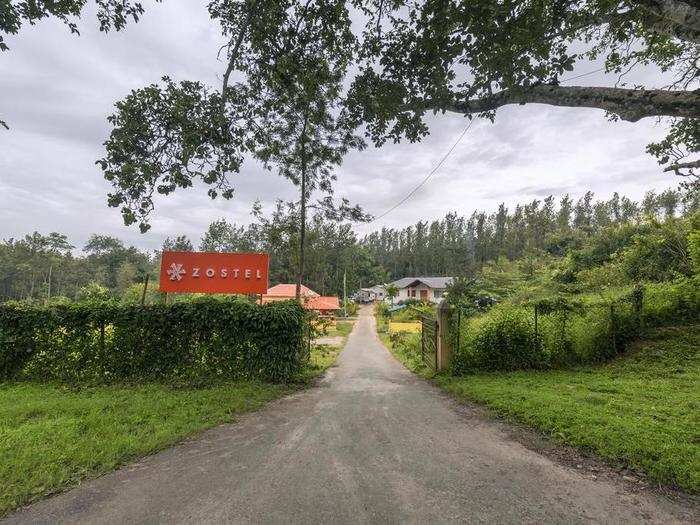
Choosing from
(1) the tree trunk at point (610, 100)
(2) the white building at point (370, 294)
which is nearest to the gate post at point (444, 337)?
(1) the tree trunk at point (610, 100)

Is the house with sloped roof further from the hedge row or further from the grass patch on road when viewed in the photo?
the grass patch on road

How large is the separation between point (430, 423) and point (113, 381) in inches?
276

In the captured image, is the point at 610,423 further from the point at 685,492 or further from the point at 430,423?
the point at 430,423

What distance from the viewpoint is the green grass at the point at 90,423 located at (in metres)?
3.56

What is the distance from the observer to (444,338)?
9.17m

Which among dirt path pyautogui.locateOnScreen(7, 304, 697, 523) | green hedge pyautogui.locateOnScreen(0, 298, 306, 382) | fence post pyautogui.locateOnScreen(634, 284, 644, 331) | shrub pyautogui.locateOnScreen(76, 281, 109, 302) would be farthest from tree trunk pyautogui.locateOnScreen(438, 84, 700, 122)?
shrub pyautogui.locateOnScreen(76, 281, 109, 302)

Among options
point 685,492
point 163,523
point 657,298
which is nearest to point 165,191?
point 163,523

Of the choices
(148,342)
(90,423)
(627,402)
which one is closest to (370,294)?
(148,342)

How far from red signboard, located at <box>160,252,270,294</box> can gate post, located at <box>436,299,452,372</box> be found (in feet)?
15.9

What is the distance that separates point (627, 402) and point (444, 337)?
4.07m

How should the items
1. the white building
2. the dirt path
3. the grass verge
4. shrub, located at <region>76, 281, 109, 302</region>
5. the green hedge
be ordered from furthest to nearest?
the white building, shrub, located at <region>76, 281, 109, 302</region>, the green hedge, the grass verge, the dirt path

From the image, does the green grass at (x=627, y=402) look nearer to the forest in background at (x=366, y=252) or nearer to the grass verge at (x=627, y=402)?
the grass verge at (x=627, y=402)

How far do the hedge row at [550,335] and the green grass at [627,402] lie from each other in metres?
0.40

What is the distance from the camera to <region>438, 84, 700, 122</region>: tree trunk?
3531 mm
